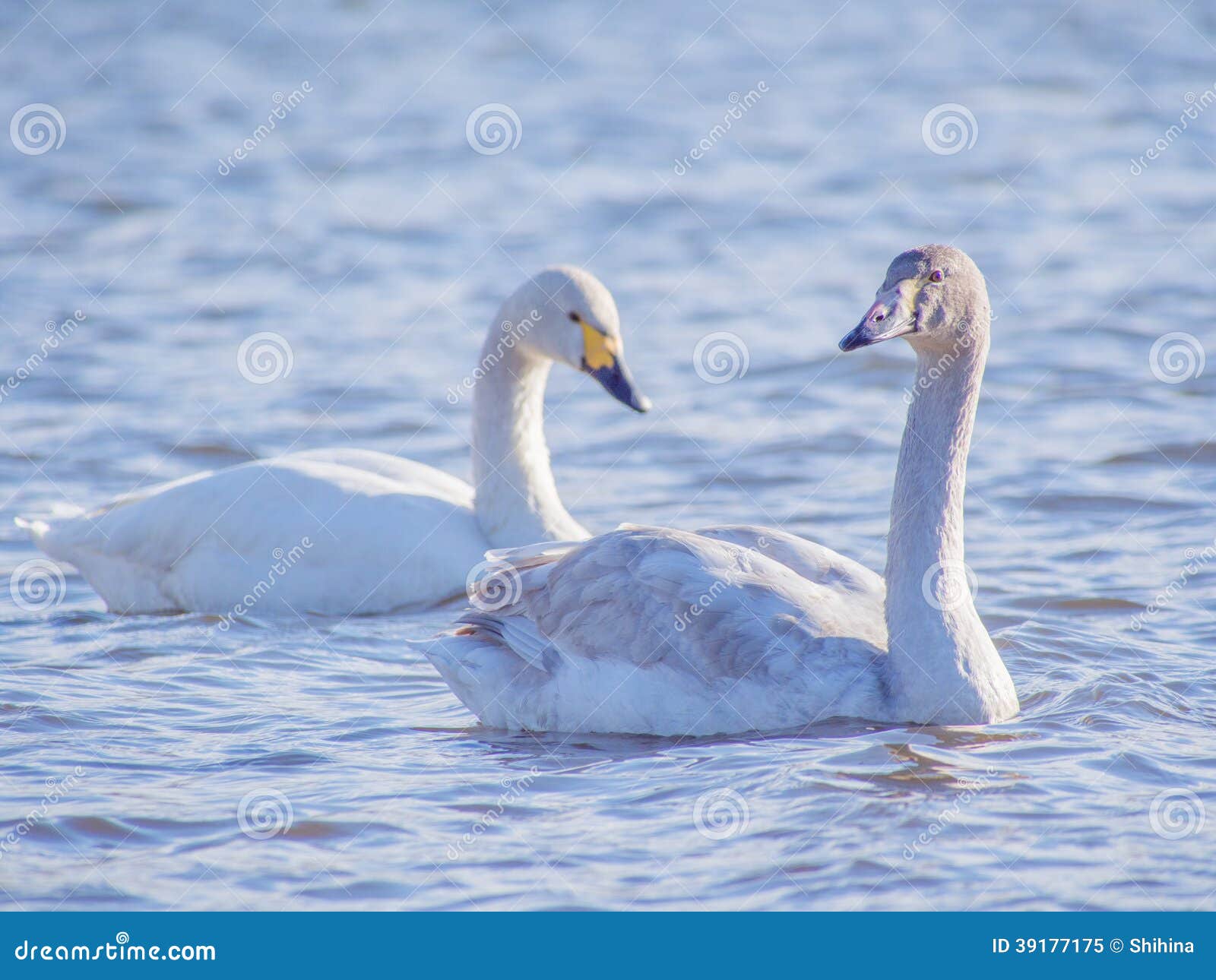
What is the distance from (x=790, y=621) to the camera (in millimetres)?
6480

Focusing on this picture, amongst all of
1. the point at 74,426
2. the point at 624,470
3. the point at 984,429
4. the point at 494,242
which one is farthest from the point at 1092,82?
the point at 74,426

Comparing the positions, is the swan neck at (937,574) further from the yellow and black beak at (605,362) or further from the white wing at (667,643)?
the yellow and black beak at (605,362)

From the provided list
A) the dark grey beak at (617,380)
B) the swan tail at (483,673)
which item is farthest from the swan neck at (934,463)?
the dark grey beak at (617,380)

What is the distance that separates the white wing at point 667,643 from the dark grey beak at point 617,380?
1585 millimetres

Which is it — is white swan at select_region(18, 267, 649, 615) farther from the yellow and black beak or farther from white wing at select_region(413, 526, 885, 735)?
white wing at select_region(413, 526, 885, 735)

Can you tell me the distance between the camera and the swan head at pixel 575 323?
8.92 meters

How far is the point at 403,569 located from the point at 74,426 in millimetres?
3650

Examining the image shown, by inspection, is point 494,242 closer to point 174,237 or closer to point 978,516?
point 174,237

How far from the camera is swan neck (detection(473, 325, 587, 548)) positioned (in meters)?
9.02

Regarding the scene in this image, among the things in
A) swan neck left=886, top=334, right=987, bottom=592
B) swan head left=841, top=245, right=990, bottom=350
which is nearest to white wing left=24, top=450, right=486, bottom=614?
swan neck left=886, top=334, right=987, bottom=592

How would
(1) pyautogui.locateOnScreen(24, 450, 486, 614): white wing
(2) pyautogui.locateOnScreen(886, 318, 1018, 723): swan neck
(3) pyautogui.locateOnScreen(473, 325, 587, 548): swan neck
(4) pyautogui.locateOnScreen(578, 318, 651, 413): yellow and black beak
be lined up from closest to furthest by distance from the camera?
(2) pyautogui.locateOnScreen(886, 318, 1018, 723): swan neck → (1) pyautogui.locateOnScreen(24, 450, 486, 614): white wing → (4) pyautogui.locateOnScreen(578, 318, 651, 413): yellow and black beak → (3) pyautogui.locateOnScreen(473, 325, 587, 548): swan neck

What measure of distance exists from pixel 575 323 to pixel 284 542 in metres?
1.80

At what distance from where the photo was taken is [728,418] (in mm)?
11477

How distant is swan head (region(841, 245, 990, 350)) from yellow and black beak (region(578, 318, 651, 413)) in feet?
8.10
